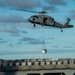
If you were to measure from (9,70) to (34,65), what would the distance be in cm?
351

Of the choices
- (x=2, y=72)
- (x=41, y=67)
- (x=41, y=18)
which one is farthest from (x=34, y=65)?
(x=41, y=18)

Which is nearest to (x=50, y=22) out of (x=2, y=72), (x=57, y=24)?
(x=57, y=24)

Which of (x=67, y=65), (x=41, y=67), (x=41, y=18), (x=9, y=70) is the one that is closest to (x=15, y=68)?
(x=9, y=70)

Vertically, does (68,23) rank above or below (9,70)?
above

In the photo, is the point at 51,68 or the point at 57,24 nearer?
the point at 51,68

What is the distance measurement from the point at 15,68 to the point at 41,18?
11622mm

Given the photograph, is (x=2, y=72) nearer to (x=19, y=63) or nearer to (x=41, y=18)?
(x=19, y=63)

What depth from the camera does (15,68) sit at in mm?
43781

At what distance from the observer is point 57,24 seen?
2077 inches

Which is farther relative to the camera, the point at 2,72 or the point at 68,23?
the point at 68,23

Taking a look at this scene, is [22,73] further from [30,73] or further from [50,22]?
[50,22]

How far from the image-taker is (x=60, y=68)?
1752 inches

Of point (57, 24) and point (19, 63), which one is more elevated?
point (57, 24)

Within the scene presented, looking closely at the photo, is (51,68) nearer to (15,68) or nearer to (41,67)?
(41,67)
